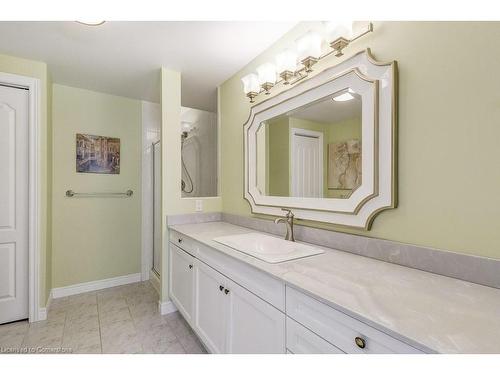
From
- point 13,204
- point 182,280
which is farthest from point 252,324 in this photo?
point 13,204

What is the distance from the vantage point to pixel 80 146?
106 inches

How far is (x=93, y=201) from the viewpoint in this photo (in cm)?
278

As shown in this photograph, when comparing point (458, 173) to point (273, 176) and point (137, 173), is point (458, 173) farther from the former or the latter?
point (137, 173)

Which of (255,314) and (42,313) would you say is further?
(42,313)

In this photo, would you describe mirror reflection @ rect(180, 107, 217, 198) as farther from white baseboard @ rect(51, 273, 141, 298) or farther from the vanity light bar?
the vanity light bar

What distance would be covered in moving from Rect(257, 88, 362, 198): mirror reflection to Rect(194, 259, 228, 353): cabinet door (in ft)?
2.40

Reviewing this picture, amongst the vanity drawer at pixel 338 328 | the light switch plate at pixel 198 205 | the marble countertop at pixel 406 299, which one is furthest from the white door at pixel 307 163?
the light switch plate at pixel 198 205

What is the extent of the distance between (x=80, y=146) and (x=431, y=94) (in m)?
3.04

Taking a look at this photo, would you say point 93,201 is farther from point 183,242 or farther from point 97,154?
point 183,242

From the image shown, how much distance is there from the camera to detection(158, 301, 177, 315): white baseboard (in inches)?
87.6

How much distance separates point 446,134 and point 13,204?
295cm

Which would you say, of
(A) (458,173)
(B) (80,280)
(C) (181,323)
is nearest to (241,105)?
(A) (458,173)

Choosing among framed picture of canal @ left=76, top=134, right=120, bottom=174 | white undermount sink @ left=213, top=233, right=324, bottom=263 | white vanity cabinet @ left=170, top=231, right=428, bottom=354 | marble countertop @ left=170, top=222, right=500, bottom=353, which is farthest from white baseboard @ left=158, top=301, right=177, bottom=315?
framed picture of canal @ left=76, top=134, right=120, bottom=174
